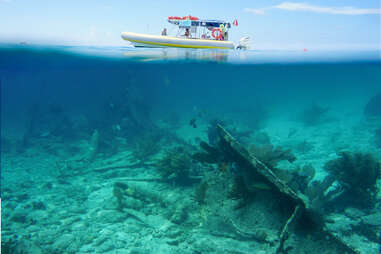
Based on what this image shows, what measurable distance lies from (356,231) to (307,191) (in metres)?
1.28

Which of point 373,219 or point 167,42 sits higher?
point 167,42

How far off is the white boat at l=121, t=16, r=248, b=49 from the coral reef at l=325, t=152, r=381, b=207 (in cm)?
990

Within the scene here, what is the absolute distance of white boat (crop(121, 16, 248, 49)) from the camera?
12459 mm

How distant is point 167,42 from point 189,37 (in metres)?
1.38

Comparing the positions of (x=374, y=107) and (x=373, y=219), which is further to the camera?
(x=374, y=107)

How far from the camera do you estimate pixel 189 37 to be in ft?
42.7

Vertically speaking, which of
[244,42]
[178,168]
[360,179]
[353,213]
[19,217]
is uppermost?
[244,42]

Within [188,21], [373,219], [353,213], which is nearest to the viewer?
[373,219]

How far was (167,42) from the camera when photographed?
43.1ft

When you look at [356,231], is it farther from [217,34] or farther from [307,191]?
[217,34]

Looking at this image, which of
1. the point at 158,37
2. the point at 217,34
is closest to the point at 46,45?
the point at 158,37

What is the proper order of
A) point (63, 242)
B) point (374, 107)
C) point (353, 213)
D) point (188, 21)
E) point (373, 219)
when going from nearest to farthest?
point (373, 219)
point (63, 242)
point (353, 213)
point (188, 21)
point (374, 107)

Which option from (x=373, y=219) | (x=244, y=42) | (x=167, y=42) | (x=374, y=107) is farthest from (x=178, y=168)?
(x=374, y=107)

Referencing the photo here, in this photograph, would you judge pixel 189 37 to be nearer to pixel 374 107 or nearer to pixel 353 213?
pixel 353 213
